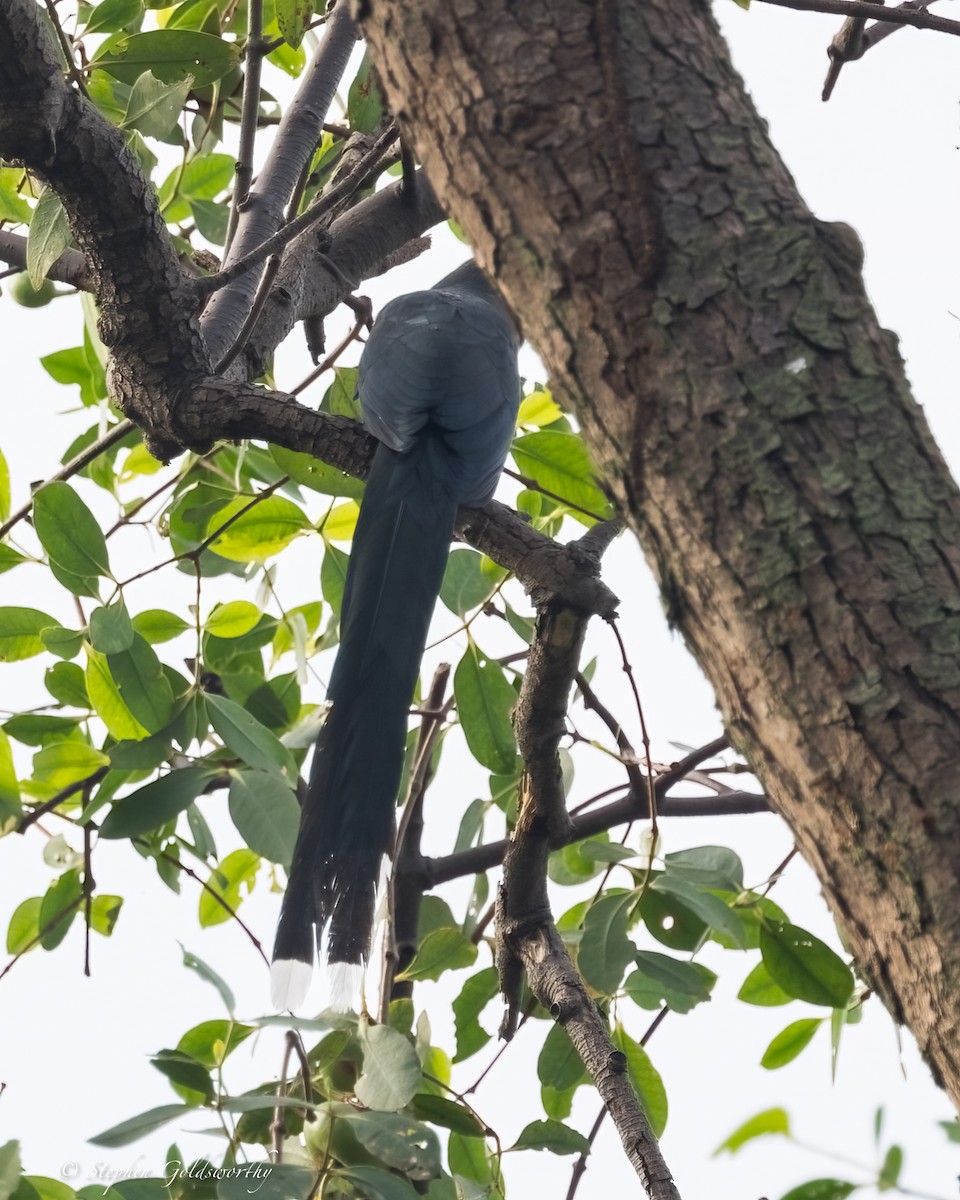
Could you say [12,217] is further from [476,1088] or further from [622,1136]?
[622,1136]

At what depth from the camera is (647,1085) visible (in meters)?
1.82

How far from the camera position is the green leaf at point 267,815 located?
1710 millimetres

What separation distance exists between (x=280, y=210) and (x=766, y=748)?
182 cm

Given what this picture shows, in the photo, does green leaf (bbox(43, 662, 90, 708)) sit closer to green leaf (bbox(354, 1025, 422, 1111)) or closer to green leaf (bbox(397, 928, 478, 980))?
green leaf (bbox(397, 928, 478, 980))

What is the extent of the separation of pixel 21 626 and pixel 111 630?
30 centimetres

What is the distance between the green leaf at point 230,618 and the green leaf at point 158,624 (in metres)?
0.05

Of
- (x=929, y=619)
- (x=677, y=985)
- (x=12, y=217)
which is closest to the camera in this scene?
(x=929, y=619)

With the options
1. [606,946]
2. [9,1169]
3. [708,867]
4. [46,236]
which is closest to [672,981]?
[606,946]

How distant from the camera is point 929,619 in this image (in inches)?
29.8

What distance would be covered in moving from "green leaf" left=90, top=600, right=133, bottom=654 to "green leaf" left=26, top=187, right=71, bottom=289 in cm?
50

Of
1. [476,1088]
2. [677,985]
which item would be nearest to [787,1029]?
[677,985]

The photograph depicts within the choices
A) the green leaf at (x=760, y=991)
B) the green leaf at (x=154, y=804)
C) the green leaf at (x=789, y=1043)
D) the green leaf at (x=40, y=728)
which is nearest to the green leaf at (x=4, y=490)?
the green leaf at (x=40, y=728)

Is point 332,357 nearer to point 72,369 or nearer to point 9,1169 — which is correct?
point 72,369

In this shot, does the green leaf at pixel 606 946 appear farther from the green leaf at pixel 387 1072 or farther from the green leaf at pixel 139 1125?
the green leaf at pixel 139 1125
